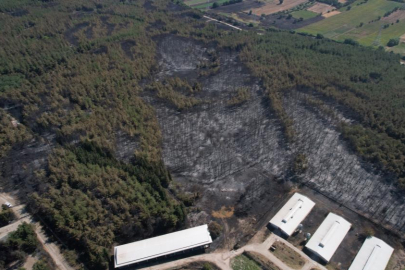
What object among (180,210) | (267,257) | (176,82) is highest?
(176,82)

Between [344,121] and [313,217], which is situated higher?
[344,121]

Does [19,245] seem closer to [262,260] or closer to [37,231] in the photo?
[37,231]

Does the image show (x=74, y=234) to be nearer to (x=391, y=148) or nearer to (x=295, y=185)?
(x=295, y=185)

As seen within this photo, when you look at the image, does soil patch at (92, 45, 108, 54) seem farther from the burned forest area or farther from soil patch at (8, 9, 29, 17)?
soil patch at (8, 9, 29, 17)

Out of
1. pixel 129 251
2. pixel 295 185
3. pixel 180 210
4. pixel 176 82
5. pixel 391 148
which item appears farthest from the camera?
pixel 176 82

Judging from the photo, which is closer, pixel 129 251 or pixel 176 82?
pixel 129 251

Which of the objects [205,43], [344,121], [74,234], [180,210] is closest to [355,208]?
[344,121]

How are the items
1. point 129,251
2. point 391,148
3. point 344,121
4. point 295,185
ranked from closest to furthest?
point 129,251 < point 295,185 < point 391,148 < point 344,121
